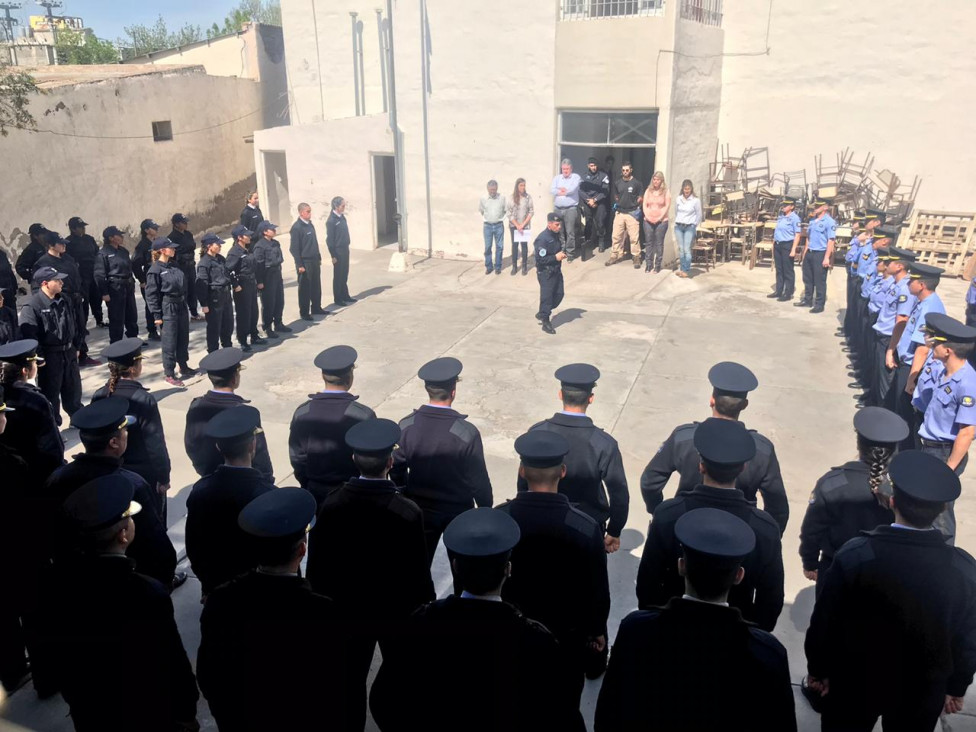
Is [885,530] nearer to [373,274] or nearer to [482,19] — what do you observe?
[373,274]

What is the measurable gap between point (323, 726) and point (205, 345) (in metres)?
8.38

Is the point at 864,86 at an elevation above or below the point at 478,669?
above

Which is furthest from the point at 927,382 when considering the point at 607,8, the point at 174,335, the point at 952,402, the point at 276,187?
the point at 276,187

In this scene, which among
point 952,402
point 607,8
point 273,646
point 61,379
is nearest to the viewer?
point 273,646

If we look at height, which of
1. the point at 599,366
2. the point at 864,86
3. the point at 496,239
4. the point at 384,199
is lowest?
the point at 599,366

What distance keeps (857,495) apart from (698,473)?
762 millimetres

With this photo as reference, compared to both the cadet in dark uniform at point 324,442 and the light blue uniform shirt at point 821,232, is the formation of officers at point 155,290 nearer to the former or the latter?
the cadet in dark uniform at point 324,442

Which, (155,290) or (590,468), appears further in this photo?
(155,290)

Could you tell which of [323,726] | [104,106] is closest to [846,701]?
[323,726]

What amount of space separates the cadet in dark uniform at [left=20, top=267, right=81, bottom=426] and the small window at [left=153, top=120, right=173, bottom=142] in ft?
34.8

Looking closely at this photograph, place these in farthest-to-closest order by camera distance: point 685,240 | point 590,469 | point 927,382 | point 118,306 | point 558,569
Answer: point 685,240 → point 118,306 → point 927,382 → point 590,469 → point 558,569

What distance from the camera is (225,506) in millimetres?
3633

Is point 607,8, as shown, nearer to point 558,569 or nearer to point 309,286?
point 309,286

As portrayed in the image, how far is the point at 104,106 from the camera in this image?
15109 millimetres
